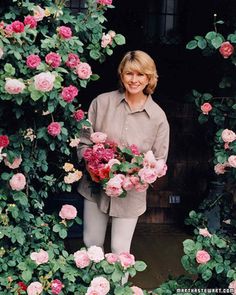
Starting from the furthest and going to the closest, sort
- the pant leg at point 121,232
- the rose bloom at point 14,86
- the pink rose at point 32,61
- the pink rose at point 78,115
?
the pant leg at point 121,232, the pink rose at point 78,115, the pink rose at point 32,61, the rose bloom at point 14,86

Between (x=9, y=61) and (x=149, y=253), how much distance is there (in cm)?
244

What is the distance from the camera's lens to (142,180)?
2930 mm

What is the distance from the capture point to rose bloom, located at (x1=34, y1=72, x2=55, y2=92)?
2.53 metres

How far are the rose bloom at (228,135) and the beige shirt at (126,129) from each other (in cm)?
34

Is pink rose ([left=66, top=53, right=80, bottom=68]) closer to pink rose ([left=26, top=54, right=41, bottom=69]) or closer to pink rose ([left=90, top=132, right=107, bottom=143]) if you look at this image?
pink rose ([left=26, top=54, right=41, bottom=69])

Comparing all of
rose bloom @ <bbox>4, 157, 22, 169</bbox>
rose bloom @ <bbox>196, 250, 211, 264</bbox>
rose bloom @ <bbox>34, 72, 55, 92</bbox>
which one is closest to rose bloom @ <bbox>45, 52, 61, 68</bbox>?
rose bloom @ <bbox>34, 72, 55, 92</bbox>

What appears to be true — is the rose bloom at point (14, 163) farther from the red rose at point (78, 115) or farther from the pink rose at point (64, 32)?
the pink rose at point (64, 32)

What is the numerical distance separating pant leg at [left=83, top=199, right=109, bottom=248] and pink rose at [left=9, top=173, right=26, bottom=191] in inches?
20.9

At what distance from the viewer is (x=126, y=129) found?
3135 mm

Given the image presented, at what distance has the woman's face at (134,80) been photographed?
3.01 meters

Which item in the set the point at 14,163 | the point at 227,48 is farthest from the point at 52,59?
the point at 227,48

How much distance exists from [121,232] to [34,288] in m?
0.64

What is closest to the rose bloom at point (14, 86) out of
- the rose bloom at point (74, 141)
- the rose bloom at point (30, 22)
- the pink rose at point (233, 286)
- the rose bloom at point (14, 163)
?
the rose bloom at point (30, 22)

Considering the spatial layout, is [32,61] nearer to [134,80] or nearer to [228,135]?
[134,80]
